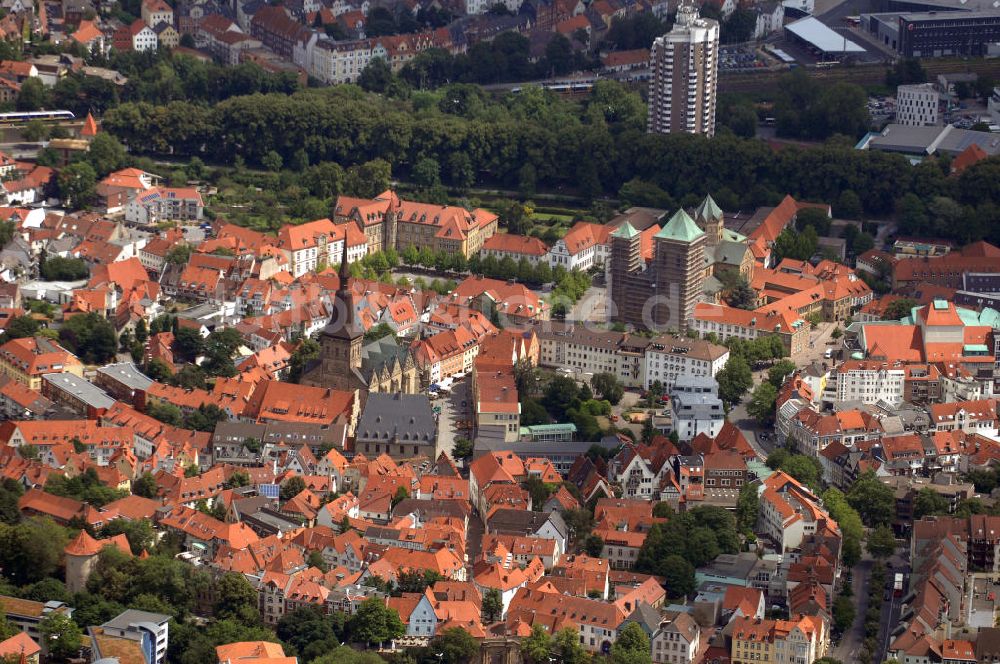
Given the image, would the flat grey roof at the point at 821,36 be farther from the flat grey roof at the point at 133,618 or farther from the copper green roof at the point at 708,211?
the flat grey roof at the point at 133,618

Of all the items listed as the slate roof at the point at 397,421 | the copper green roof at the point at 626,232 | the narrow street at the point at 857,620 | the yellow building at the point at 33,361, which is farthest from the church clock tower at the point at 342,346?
the narrow street at the point at 857,620

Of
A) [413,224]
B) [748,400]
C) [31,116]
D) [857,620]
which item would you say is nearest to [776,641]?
[857,620]

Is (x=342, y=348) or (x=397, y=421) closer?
(x=397, y=421)

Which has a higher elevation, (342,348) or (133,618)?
(342,348)

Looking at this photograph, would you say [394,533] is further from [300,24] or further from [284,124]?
[300,24]

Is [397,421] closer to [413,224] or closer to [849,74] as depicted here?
[413,224]

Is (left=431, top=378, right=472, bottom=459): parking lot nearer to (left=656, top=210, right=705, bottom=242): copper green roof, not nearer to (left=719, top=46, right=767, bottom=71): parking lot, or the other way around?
(left=656, top=210, right=705, bottom=242): copper green roof

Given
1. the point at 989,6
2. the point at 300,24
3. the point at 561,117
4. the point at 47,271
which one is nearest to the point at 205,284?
the point at 47,271
